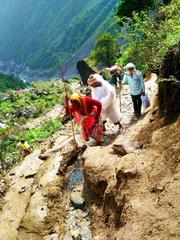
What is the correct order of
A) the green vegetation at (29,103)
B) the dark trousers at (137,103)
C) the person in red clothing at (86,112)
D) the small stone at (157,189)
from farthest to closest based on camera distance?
the green vegetation at (29,103)
the dark trousers at (137,103)
the person in red clothing at (86,112)
the small stone at (157,189)

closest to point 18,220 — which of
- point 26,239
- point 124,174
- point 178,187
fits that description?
point 26,239

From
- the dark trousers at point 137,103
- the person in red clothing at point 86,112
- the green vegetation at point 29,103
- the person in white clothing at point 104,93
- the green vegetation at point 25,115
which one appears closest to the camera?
the person in red clothing at point 86,112

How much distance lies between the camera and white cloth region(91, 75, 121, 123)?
9234 mm

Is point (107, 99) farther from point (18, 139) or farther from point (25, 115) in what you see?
point (25, 115)

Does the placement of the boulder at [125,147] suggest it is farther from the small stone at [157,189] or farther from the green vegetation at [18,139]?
the green vegetation at [18,139]

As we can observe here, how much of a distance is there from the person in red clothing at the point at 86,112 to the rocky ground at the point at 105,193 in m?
0.50

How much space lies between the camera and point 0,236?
25.2ft

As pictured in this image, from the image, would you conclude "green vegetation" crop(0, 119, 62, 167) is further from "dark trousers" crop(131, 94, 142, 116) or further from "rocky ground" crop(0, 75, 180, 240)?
"dark trousers" crop(131, 94, 142, 116)

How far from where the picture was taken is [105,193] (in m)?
6.64

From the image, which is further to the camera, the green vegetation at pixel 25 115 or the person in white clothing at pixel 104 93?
the green vegetation at pixel 25 115

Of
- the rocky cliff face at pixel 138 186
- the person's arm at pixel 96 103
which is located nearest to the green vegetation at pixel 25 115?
the person's arm at pixel 96 103

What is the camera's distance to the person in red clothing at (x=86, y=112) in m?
8.73

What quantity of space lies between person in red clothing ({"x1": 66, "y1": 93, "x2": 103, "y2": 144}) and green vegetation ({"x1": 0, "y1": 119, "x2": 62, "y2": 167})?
6602 mm

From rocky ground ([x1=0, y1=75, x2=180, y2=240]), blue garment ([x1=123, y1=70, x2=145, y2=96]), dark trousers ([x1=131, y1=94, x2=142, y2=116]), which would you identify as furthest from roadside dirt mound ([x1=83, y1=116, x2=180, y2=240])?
dark trousers ([x1=131, y1=94, x2=142, y2=116])
